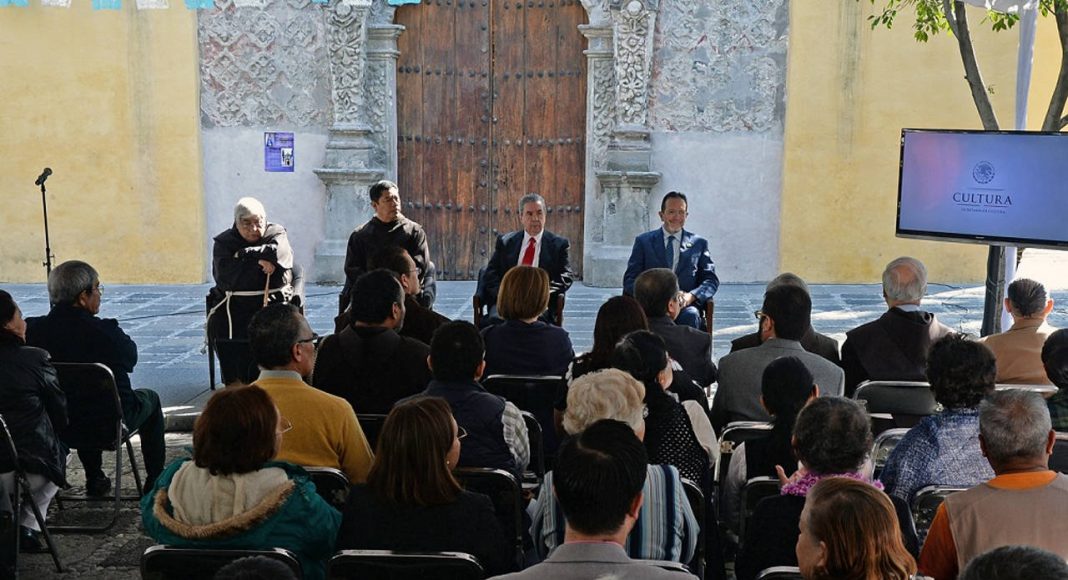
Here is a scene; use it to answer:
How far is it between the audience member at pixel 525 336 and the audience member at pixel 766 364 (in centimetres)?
79

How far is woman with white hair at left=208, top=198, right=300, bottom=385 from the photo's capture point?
7.68m

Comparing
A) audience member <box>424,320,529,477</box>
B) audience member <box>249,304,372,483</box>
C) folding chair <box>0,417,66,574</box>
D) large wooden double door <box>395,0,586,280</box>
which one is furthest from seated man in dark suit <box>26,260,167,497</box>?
large wooden double door <box>395,0,586,280</box>

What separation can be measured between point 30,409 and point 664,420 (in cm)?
268

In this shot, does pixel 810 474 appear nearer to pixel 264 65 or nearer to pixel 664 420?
pixel 664 420

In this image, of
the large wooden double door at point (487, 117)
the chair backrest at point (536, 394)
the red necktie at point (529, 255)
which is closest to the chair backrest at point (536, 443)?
the chair backrest at point (536, 394)

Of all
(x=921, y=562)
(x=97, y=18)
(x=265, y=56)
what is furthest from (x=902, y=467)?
(x=97, y=18)

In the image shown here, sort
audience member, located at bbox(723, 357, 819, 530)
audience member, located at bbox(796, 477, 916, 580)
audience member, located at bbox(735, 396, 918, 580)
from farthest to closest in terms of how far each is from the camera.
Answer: audience member, located at bbox(723, 357, 819, 530)
audience member, located at bbox(735, 396, 918, 580)
audience member, located at bbox(796, 477, 916, 580)

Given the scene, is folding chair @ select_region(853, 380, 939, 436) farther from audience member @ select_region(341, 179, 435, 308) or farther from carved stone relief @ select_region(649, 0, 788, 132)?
carved stone relief @ select_region(649, 0, 788, 132)

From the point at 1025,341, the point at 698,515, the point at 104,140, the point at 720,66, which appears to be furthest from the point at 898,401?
the point at 104,140

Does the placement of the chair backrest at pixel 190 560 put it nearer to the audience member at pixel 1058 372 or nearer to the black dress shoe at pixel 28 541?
the black dress shoe at pixel 28 541

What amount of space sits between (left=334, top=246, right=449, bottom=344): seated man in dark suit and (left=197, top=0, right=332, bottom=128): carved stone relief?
6569 mm

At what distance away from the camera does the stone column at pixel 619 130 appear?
500 inches

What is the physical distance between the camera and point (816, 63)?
1279 centimetres

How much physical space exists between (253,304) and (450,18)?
6209 millimetres
